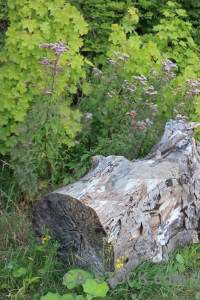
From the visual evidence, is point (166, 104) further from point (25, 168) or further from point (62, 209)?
point (62, 209)

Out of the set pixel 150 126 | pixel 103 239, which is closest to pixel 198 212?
pixel 150 126

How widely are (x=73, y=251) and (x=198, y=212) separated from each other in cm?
122

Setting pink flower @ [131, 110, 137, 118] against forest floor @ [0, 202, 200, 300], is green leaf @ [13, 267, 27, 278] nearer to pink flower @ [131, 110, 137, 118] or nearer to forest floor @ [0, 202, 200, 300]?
forest floor @ [0, 202, 200, 300]

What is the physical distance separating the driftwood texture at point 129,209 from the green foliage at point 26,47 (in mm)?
1024

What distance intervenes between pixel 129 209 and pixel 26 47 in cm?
181

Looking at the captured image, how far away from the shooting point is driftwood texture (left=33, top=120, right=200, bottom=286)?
10.3 feet

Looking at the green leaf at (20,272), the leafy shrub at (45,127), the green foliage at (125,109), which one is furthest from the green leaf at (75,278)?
the green foliage at (125,109)

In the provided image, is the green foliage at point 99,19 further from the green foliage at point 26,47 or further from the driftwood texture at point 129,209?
the driftwood texture at point 129,209

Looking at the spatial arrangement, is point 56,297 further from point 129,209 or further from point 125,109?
point 125,109

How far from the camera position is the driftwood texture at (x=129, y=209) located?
10.3 ft

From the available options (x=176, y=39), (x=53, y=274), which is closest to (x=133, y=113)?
(x=53, y=274)

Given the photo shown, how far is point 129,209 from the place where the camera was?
129 inches

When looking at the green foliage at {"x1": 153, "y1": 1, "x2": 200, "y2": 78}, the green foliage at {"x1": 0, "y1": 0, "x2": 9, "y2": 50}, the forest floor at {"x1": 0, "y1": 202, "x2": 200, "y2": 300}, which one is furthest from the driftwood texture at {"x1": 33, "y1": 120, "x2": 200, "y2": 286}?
the green foliage at {"x1": 0, "y1": 0, "x2": 9, "y2": 50}

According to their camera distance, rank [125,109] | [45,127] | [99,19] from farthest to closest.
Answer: [99,19], [125,109], [45,127]
